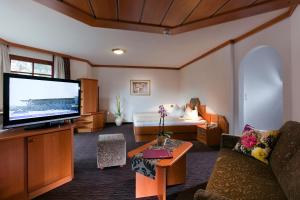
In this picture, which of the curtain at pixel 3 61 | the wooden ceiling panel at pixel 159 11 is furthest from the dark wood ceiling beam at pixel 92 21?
the curtain at pixel 3 61

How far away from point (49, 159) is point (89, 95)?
3.69 m

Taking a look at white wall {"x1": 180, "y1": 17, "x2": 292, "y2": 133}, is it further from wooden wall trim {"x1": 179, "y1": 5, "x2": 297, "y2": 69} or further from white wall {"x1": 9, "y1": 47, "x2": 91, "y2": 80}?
white wall {"x1": 9, "y1": 47, "x2": 91, "y2": 80}

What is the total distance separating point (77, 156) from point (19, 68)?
3.04m

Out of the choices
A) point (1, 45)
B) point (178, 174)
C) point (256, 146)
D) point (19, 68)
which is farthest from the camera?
point (19, 68)

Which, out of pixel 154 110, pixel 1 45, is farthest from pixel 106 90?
pixel 1 45

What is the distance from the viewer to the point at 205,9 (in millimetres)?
1952

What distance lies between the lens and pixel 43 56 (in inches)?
194

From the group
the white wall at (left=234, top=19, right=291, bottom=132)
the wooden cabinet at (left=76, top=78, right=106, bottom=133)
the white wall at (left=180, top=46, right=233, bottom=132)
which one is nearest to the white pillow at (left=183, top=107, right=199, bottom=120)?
the white wall at (left=180, top=46, right=233, bottom=132)

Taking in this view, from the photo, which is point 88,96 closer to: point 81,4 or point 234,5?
point 81,4

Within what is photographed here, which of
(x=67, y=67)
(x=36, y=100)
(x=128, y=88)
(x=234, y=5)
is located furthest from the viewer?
(x=128, y=88)

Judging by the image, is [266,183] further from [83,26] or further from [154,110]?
[154,110]

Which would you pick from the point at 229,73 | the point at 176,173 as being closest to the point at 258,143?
the point at 176,173

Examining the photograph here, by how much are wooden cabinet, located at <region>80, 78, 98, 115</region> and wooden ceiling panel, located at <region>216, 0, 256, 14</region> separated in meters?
4.60

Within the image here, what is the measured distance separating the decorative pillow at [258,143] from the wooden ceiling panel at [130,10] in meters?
2.03
